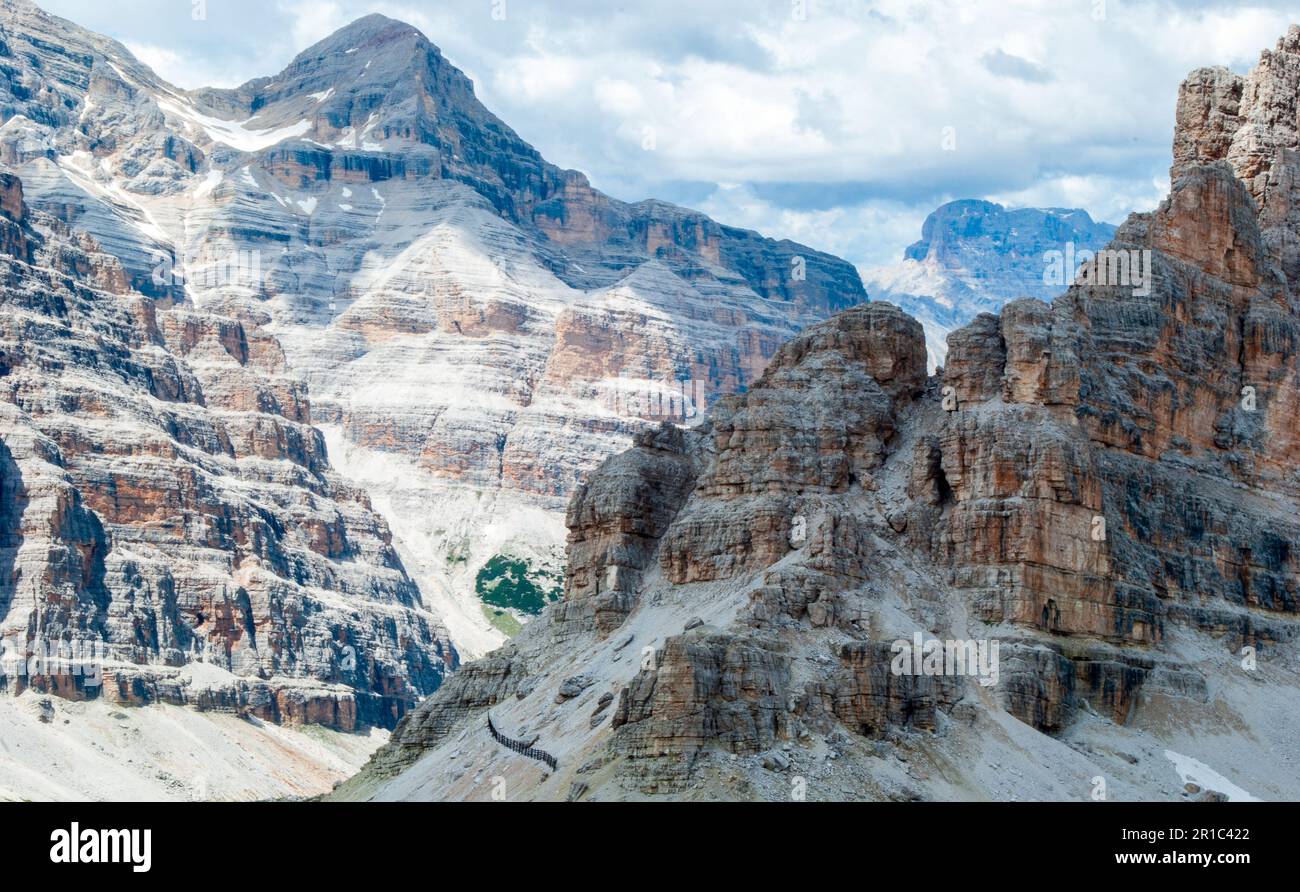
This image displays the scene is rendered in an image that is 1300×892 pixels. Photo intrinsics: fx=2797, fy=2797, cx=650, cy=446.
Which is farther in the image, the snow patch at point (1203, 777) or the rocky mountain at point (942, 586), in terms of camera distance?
the snow patch at point (1203, 777)

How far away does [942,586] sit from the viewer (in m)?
170

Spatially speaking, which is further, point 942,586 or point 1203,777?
point 942,586

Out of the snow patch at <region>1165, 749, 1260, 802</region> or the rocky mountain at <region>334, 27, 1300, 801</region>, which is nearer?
the rocky mountain at <region>334, 27, 1300, 801</region>

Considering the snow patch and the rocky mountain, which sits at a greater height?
the rocky mountain

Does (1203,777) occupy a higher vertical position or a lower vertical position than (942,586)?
lower

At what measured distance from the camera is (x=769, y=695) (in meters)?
145

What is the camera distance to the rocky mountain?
481 ft

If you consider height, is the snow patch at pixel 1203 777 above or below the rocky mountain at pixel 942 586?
below

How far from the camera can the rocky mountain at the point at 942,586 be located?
481 ft
